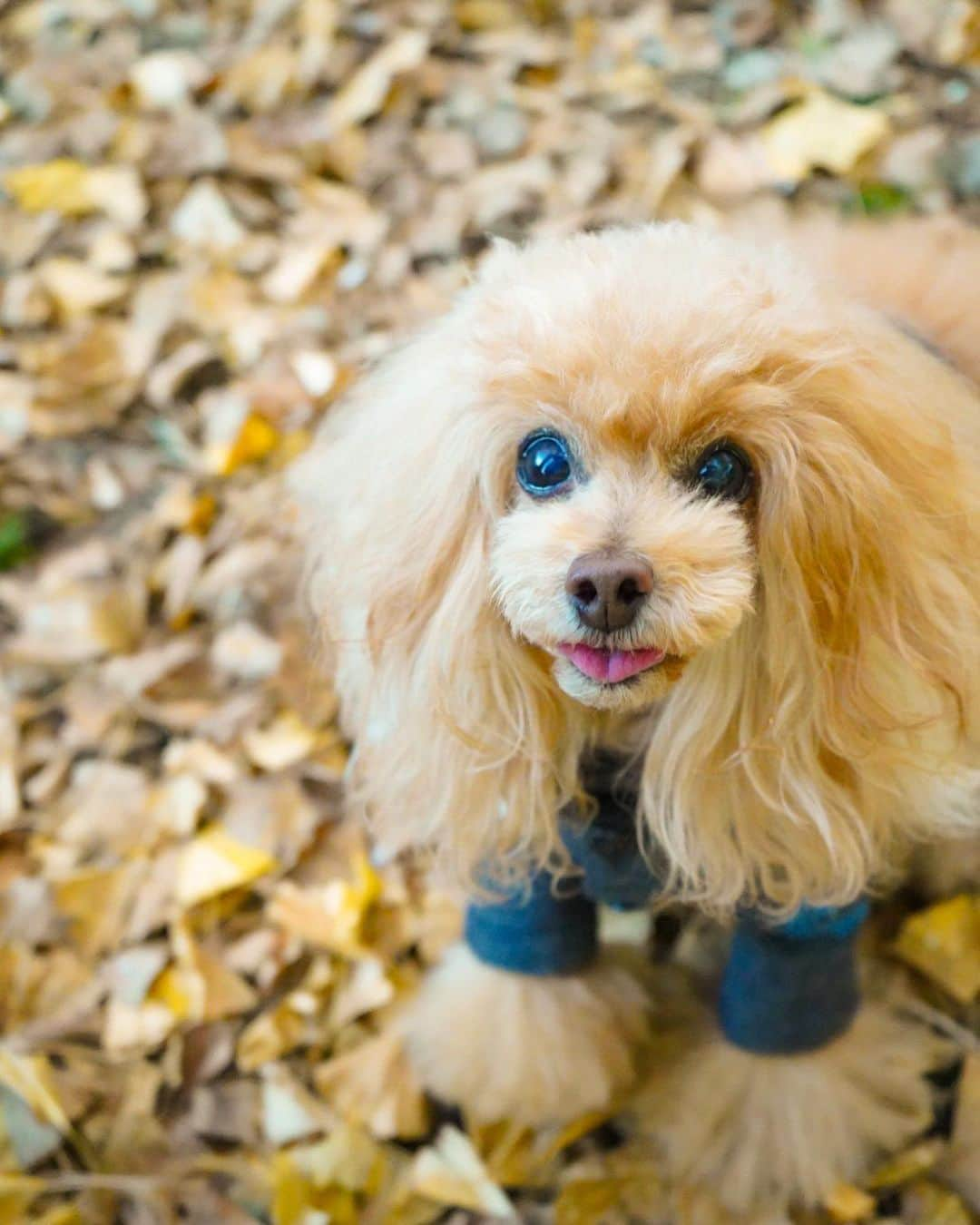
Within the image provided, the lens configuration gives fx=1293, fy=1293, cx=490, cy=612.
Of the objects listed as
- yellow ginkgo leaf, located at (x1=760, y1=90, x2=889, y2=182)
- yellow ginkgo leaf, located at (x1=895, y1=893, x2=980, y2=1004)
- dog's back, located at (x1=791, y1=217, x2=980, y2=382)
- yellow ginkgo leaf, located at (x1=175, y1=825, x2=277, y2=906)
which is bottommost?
yellow ginkgo leaf, located at (x1=175, y1=825, x2=277, y2=906)

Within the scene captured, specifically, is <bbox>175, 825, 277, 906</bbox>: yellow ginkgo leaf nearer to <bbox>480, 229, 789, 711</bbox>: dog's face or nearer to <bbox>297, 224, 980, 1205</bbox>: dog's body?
<bbox>297, 224, 980, 1205</bbox>: dog's body

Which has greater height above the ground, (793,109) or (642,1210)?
(793,109)

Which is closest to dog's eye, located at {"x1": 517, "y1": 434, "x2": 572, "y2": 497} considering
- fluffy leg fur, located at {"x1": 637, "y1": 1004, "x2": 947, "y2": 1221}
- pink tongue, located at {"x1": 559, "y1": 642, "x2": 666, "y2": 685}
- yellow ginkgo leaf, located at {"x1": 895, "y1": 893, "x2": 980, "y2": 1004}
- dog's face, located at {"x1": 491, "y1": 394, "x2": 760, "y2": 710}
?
dog's face, located at {"x1": 491, "y1": 394, "x2": 760, "y2": 710}

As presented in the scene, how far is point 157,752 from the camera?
4.75 ft

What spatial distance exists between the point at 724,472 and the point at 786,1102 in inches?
25.3

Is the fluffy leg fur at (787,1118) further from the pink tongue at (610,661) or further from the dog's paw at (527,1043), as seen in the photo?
the pink tongue at (610,661)

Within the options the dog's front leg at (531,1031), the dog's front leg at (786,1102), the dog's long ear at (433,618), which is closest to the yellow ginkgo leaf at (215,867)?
the dog's front leg at (531,1031)

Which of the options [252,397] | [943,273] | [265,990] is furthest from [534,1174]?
[252,397]

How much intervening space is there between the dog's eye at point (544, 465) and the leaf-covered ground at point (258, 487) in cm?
64

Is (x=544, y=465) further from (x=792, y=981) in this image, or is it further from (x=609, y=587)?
(x=792, y=981)

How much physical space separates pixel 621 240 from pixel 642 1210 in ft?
2.72

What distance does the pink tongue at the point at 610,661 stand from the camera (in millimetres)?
773

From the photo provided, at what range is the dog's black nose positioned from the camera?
0.73m

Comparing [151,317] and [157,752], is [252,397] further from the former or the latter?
[157,752]
